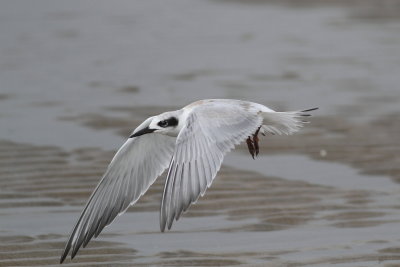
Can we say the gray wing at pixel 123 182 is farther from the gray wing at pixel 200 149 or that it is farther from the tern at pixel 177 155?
the gray wing at pixel 200 149

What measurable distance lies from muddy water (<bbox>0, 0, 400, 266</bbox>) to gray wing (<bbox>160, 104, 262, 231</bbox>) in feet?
1.87

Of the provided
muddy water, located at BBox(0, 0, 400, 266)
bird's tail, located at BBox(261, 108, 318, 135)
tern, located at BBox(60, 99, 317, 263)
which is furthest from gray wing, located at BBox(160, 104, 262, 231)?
muddy water, located at BBox(0, 0, 400, 266)

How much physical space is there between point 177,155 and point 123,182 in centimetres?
88

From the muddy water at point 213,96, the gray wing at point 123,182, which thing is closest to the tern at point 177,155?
the gray wing at point 123,182

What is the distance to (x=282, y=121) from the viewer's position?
23.9ft

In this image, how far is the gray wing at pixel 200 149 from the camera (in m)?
6.31

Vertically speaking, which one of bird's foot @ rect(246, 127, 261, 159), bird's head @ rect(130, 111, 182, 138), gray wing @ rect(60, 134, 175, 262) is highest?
bird's head @ rect(130, 111, 182, 138)

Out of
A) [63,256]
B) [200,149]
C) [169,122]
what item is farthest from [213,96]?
[63,256]

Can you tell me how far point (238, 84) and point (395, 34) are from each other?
381 centimetres

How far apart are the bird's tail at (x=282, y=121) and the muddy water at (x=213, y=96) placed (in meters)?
0.66

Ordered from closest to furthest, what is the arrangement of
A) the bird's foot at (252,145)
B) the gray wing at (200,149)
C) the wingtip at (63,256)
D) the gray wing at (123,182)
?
the gray wing at (200,149), the wingtip at (63,256), the gray wing at (123,182), the bird's foot at (252,145)

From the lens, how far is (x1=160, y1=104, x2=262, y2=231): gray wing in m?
6.31

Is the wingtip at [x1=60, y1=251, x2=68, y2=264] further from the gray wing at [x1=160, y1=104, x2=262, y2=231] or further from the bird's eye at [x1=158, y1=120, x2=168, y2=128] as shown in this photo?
the bird's eye at [x1=158, y1=120, x2=168, y2=128]

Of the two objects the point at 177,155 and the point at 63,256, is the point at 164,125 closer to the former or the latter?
the point at 177,155
